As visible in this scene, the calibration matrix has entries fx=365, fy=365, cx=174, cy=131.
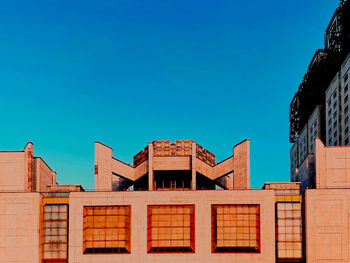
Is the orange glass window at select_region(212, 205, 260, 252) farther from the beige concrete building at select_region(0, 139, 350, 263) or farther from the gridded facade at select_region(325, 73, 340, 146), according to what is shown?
the gridded facade at select_region(325, 73, 340, 146)

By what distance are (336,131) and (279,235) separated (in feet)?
171

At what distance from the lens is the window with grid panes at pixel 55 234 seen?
55.9 m

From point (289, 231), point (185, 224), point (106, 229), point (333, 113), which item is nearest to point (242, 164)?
point (289, 231)

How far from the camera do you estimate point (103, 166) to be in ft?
219

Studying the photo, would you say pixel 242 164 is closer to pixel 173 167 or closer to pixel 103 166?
pixel 173 167

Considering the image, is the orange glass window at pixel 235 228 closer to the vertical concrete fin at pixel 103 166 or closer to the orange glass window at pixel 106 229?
the orange glass window at pixel 106 229

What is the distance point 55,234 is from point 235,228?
27636 millimetres

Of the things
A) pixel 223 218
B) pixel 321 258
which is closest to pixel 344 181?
pixel 321 258

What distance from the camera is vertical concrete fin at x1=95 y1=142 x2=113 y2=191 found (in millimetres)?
65625

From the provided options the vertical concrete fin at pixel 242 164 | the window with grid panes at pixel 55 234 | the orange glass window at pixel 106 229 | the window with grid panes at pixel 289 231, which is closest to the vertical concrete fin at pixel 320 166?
the window with grid panes at pixel 289 231

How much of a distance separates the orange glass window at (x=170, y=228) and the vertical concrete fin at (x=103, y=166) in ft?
44.3

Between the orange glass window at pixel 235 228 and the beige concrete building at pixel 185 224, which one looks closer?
the beige concrete building at pixel 185 224

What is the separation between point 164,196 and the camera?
56.6m

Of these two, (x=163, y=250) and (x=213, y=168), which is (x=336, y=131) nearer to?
(x=213, y=168)
